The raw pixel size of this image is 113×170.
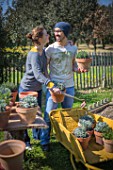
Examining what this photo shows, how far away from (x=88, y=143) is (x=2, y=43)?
5380 millimetres

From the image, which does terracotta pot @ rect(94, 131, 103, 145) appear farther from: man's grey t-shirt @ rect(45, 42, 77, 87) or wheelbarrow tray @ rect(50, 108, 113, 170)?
man's grey t-shirt @ rect(45, 42, 77, 87)

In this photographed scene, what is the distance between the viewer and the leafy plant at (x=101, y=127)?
12.2 feet

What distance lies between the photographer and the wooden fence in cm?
892

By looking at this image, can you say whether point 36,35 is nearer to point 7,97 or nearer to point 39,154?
point 7,97

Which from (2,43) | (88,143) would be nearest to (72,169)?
(88,143)

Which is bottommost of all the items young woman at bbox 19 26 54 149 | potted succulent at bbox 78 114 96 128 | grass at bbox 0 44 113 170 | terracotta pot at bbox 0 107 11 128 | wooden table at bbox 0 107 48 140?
grass at bbox 0 44 113 170

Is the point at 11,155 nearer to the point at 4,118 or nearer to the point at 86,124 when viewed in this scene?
the point at 4,118

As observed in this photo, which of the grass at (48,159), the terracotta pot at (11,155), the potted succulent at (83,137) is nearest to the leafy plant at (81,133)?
the potted succulent at (83,137)

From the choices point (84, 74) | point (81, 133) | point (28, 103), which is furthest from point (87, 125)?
point (84, 74)

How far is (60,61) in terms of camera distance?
4.29m

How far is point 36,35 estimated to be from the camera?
3.93m

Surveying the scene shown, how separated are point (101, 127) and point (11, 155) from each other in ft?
5.21

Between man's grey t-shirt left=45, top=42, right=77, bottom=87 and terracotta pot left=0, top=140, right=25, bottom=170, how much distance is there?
173 cm

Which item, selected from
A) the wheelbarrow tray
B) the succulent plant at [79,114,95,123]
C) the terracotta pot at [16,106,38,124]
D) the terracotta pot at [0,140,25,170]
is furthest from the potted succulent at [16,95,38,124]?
the succulent plant at [79,114,95,123]
